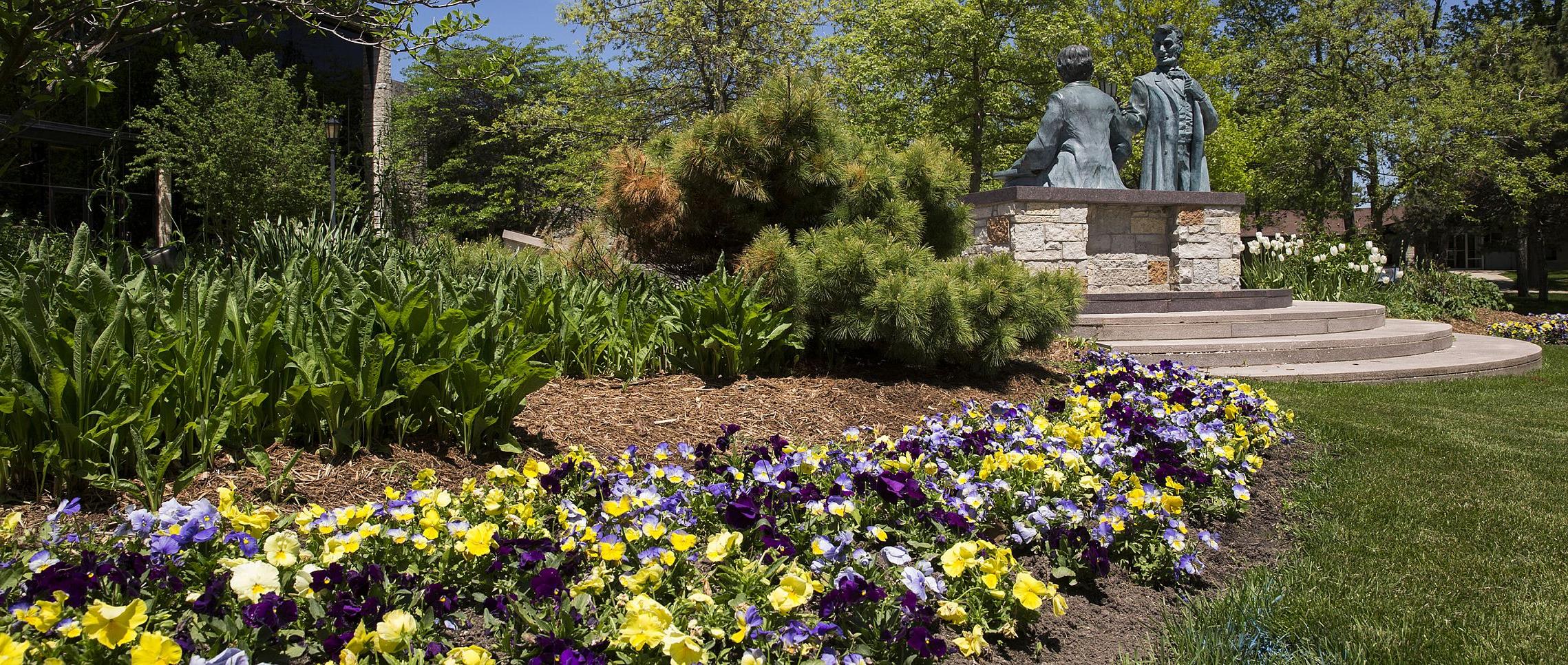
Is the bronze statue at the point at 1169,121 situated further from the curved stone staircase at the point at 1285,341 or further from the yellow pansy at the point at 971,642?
the yellow pansy at the point at 971,642

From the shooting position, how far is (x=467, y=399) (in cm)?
338

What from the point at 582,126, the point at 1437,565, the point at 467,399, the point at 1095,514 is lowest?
the point at 1437,565

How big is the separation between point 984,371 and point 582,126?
1865cm

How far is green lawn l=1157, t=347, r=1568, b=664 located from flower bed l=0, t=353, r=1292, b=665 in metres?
0.31

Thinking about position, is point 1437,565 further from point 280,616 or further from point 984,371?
point 280,616

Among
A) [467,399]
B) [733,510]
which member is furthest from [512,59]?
[733,510]

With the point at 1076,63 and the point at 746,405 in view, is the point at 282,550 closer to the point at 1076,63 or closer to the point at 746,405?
the point at 746,405

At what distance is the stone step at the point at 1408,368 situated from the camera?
311 inches

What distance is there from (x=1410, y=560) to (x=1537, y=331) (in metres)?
12.9

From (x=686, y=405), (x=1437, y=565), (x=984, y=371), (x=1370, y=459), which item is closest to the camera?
(x=1437, y=565)

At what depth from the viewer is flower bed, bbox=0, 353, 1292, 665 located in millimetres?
1919

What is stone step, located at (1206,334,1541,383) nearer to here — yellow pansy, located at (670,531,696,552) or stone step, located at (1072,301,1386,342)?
stone step, located at (1072,301,1386,342)

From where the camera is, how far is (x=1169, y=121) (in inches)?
438

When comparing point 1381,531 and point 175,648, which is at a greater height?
point 175,648
